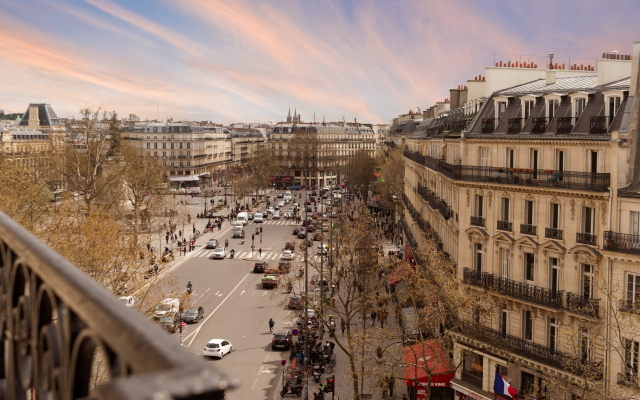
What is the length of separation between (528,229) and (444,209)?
25.8 feet

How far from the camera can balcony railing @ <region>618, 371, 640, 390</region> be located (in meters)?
18.2

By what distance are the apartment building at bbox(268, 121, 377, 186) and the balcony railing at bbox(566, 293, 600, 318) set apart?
4283 inches

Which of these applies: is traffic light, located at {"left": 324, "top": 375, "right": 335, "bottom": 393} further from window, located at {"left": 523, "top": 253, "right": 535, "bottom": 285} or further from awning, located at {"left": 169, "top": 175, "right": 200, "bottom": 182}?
awning, located at {"left": 169, "top": 175, "right": 200, "bottom": 182}

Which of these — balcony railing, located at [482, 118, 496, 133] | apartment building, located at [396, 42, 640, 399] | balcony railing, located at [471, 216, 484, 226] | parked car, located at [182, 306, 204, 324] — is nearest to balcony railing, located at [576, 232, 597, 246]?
apartment building, located at [396, 42, 640, 399]

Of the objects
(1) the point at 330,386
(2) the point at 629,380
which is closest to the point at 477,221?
(2) the point at 629,380

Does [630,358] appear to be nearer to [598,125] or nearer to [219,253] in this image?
[598,125]

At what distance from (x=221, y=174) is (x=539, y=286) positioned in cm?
11787

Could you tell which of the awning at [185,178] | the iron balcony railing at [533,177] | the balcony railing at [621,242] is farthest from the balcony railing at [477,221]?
the awning at [185,178]

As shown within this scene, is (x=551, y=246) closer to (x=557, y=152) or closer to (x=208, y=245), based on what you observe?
(x=557, y=152)

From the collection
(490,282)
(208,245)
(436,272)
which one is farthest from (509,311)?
(208,245)

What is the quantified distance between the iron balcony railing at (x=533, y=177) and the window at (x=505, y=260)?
3015 mm

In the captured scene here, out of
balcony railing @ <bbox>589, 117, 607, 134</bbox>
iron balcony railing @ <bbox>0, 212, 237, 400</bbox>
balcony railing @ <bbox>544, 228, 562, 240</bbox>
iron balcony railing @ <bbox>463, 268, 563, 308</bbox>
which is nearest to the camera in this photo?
iron balcony railing @ <bbox>0, 212, 237, 400</bbox>

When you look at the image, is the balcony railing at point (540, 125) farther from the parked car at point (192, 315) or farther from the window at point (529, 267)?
the parked car at point (192, 315)

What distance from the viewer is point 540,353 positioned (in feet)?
74.2
